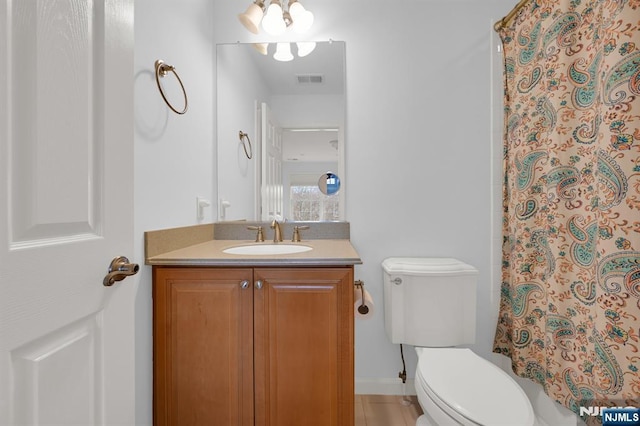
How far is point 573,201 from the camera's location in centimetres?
117

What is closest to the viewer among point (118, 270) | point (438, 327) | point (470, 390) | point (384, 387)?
point (118, 270)

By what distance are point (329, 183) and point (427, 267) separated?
0.71 m

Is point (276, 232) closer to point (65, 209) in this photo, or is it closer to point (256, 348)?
point (256, 348)

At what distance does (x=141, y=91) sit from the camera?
3.61 ft

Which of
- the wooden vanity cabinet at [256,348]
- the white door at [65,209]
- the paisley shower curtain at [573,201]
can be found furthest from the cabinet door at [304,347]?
the paisley shower curtain at [573,201]

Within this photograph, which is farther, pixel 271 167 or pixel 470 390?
pixel 271 167

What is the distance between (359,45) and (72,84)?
5.03ft

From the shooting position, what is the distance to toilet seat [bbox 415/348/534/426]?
0.96 meters

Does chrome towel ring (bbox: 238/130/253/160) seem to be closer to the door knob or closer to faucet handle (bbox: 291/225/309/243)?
faucet handle (bbox: 291/225/309/243)

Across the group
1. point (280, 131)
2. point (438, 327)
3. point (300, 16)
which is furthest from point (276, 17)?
point (438, 327)

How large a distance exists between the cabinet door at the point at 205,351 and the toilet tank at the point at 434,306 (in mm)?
768

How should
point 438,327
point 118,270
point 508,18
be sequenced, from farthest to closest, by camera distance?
point 508,18 → point 438,327 → point 118,270

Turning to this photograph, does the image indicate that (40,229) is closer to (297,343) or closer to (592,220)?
(297,343)

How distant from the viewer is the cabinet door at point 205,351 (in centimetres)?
110
